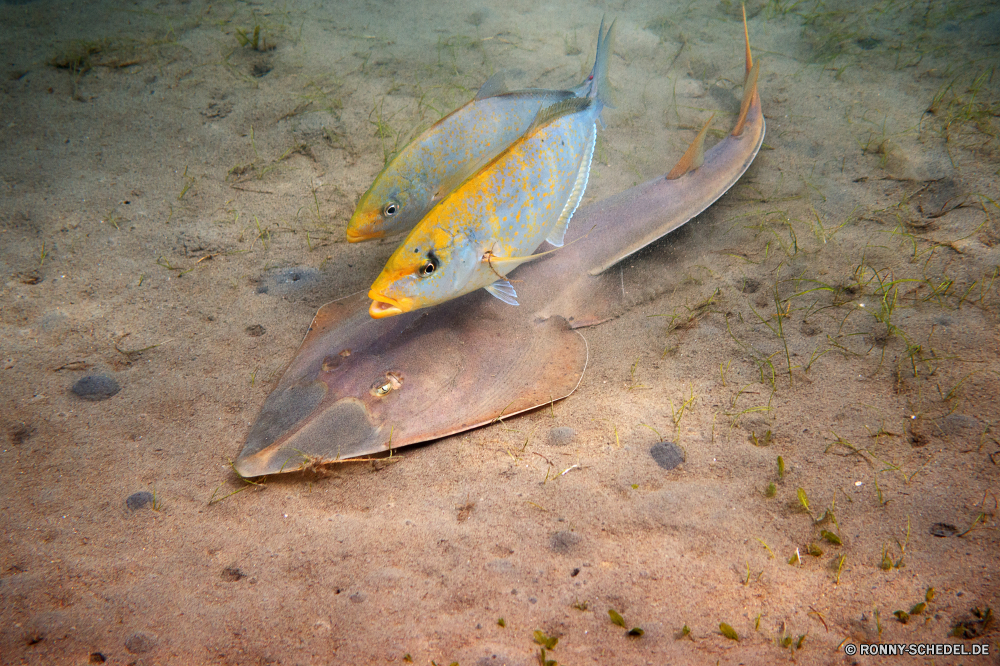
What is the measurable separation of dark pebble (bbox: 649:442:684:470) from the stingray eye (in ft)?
4.93

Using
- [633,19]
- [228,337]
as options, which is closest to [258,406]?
[228,337]

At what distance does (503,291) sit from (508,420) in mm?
760

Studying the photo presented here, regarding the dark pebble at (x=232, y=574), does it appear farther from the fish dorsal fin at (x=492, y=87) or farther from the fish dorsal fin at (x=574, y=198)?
the fish dorsal fin at (x=492, y=87)

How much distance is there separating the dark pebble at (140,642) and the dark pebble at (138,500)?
2.22ft

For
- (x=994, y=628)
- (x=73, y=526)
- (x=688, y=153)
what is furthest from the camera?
(x=688, y=153)

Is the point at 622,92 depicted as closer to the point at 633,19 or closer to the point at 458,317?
the point at 633,19

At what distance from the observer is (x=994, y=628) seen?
173cm

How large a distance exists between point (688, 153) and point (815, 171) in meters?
1.54

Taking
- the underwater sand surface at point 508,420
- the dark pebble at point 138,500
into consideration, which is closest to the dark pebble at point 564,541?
the underwater sand surface at point 508,420

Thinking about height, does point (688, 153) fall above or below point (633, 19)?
below

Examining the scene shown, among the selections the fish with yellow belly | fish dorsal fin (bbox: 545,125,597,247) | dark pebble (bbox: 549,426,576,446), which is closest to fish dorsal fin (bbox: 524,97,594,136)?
the fish with yellow belly

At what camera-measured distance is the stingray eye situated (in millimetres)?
2427

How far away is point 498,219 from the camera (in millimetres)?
2586

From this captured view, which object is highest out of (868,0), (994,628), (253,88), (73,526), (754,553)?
(868,0)
